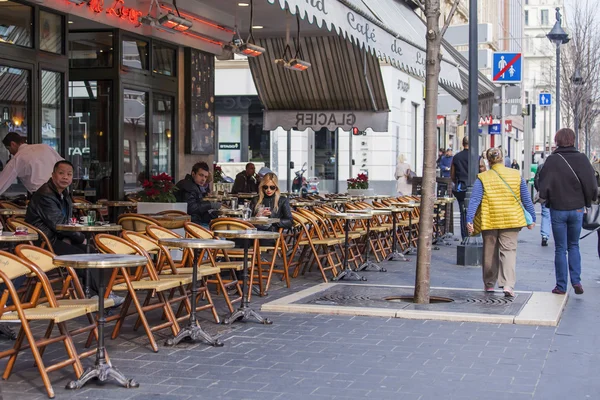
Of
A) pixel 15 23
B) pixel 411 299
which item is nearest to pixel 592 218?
pixel 411 299

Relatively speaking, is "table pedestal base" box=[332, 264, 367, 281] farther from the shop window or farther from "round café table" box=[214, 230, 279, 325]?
the shop window

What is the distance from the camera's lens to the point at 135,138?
14.9 metres

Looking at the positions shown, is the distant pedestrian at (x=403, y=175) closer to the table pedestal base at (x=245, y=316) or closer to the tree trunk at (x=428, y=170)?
the tree trunk at (x=428, y=170)

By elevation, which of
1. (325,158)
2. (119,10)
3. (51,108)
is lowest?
(325,158)

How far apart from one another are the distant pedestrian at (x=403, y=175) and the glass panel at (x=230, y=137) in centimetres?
1266

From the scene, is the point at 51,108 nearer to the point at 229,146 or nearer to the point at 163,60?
the point at 163,60

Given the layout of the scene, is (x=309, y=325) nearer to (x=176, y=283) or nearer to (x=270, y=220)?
(x=176, y=283)

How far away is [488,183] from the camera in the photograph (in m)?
9.82

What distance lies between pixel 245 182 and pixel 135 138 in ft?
13.9

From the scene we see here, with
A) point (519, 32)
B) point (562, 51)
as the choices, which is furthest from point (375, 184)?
point (519, 32)

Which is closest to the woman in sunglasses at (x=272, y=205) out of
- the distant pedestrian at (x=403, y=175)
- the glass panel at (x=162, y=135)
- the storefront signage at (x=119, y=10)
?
the storefront signage at (x=119, y=10)

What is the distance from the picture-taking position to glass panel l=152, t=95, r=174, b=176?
15.4 metres

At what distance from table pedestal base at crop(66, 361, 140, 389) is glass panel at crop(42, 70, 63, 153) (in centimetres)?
720

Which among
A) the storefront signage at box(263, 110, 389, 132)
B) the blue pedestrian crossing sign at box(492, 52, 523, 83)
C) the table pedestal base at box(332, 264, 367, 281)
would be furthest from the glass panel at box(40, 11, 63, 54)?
the blue pedestrian crossing sign at box(492, 52, 523, 83)
